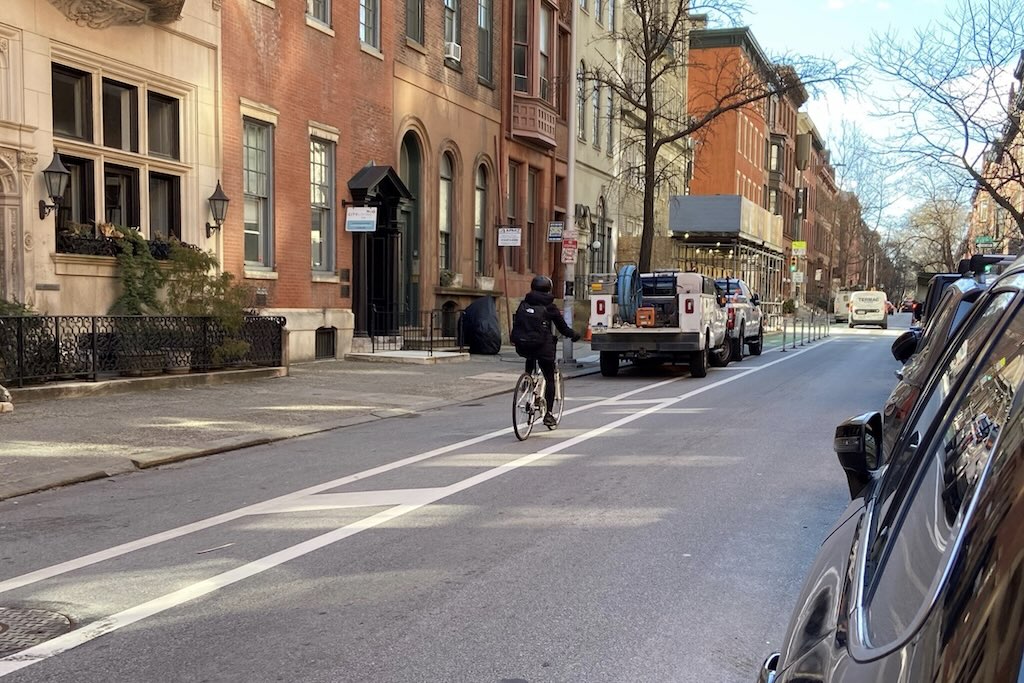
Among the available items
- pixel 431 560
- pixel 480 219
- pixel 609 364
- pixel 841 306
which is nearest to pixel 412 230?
pixel 480 219

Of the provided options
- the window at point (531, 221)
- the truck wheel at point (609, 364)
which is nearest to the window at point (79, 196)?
the truck wheel at point (609, 364)

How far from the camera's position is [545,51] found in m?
29.5

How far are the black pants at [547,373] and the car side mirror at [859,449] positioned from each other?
7415 mm

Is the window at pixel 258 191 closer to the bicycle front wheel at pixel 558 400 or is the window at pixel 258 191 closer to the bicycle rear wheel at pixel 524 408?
the bicycle front wheel at pixel 558 400

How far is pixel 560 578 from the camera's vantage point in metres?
5.11

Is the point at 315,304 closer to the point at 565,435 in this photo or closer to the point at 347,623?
the point at 565,435

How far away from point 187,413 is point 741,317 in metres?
15.4

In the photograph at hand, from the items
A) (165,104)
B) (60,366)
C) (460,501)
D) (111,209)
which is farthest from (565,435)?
(165,104)

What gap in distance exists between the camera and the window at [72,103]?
46.0 ft

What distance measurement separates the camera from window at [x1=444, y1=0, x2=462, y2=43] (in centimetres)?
2431

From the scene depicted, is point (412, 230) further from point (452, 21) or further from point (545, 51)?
point (545, 51)

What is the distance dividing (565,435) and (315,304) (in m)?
10.4

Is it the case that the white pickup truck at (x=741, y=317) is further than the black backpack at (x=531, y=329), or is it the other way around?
the white pickup truck at (x=741, y=317)

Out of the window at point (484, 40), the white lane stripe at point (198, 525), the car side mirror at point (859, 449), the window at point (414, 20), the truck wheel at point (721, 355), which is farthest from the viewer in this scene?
the window at point (484, 40)
